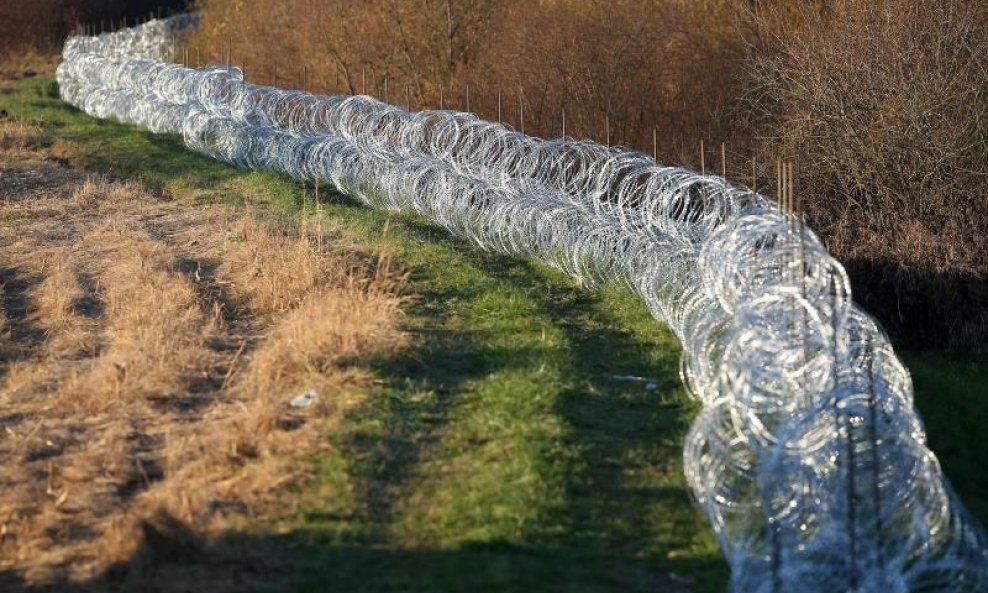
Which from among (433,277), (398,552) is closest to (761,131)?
(433,277)

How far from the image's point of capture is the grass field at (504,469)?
25.6 ft

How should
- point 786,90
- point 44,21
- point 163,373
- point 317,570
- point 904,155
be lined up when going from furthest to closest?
point 44,21 < point 786,90 < point 904,155 < point 163,373 < point 317,570

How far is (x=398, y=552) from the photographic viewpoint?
8.05m

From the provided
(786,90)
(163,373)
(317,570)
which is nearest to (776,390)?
(317,570)

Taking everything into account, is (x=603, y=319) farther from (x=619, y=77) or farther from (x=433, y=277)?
(x=619, y=77)

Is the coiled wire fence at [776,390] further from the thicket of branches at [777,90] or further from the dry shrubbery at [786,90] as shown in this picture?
the dry shrubbery at [786,90]

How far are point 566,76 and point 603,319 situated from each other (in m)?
10.4

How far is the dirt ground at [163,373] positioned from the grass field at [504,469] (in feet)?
0.76

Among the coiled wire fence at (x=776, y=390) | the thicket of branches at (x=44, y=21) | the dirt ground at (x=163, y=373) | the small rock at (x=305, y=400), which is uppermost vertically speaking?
the coiled wire fence at (x=776, y=390)

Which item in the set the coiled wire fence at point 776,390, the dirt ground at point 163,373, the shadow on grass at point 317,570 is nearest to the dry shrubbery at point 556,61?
the dirt ground at point 163,373

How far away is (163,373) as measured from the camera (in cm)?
1094

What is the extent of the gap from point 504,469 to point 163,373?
3039 mm

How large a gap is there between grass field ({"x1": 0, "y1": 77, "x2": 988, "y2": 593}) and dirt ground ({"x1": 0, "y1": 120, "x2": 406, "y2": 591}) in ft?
0.76

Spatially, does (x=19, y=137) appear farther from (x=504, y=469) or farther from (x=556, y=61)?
(x=504, y=469)
